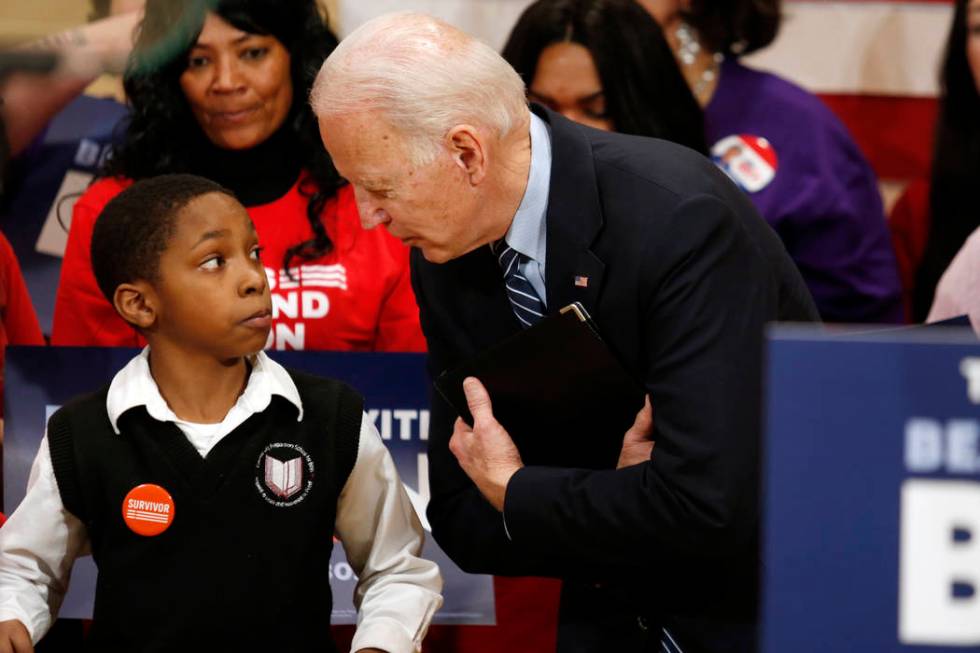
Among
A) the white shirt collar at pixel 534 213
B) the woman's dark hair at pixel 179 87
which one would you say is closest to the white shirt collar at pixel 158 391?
the white shirt collar at pixel 534 213

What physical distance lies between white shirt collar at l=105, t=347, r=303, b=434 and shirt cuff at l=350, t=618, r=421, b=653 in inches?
13.7

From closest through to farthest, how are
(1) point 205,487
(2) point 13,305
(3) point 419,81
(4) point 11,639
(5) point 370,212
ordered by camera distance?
(3) point 419,81, (5) point 370,212, (4) point 11,639, (1) point 205,487, (2) point 13,305

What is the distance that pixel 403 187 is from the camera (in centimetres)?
195

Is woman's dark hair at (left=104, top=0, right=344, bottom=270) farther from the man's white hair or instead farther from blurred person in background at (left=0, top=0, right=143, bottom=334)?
the man's white hair

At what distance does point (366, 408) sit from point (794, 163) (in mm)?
1473

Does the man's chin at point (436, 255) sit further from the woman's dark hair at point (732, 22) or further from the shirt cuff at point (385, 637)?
the woman's dark hair at point (732, 22)

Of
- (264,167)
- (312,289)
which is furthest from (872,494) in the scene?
(264,167)

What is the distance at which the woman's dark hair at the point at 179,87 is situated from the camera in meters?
3.03

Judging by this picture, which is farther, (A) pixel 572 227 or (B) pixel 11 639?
(B) pixel 11 639

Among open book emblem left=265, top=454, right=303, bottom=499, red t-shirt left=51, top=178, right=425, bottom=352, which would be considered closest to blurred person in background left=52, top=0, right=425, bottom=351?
red t-shirt left=51, top=178, right=425, bottom=352

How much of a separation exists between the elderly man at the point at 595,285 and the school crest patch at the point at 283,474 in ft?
0.87

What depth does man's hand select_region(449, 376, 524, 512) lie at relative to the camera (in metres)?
2.04

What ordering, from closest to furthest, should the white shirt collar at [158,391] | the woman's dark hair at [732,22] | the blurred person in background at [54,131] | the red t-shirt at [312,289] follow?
the white shirt collar at [158,391] < the red t-shirt at [312,289] < the blurred person in background at [54,131] < the woman's dark hair at [732,22]

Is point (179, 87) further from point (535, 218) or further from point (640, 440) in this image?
point (640, 440)
